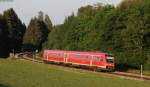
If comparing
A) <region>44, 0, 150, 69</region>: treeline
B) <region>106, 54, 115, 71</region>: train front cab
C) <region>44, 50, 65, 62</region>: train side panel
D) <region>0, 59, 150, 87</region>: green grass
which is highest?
<region>44, 0, 150, 69</region>: treeline

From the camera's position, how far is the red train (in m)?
53.0

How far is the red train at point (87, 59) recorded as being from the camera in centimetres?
5303

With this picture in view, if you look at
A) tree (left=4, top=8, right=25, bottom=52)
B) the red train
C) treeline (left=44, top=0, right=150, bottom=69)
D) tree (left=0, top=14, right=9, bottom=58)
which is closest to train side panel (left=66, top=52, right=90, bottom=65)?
the red train

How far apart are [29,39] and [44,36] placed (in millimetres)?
12010

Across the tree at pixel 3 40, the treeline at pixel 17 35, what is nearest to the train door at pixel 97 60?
the treeline at pixel 17 35

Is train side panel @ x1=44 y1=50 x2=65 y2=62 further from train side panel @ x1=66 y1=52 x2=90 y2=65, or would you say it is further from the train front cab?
the train front cab

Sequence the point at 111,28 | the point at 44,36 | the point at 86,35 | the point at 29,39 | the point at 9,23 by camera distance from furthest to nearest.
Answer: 1. the point at 44,36
2. the point at 29,39
3. the point at 9,23
4. the point at 86,35
5. the point at 111,28

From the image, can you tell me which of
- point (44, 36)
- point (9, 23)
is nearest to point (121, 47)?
point (9, 23)

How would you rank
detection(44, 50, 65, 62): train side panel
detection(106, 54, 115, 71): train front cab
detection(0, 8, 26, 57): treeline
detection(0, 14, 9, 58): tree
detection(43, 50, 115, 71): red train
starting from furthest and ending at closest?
detection(0, 8, 26, 57): treeline < detection(0, 14, 9, 58): tree < detection(44, 50, 65, 62): train side panel < detection(43, 50, 115, 71): red train < detection(106, 54, 115, 71): train front cab

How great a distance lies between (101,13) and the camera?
8106cm

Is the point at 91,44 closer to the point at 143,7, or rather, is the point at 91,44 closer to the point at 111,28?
the point at 111,28

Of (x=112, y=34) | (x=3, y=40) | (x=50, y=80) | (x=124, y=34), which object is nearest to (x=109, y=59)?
(x=124, y=34)

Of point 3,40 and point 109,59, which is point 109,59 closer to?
point 109,59

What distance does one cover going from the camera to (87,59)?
56625 millimetres
